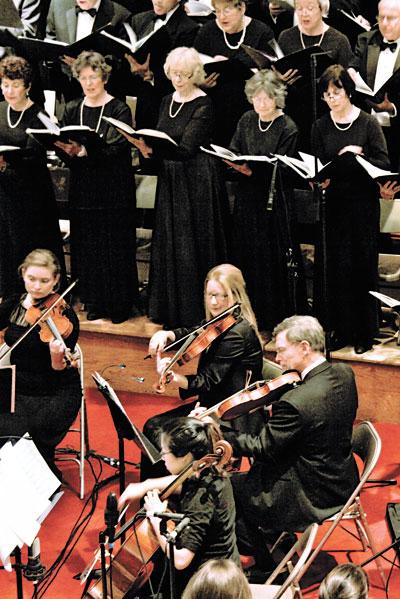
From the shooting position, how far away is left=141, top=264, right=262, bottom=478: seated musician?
517cm

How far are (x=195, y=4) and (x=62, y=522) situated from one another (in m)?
3.80

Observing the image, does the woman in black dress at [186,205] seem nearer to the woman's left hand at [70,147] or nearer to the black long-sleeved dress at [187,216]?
the black long-sleeved dress at [187,216]

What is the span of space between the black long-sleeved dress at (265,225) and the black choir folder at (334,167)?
0.21m

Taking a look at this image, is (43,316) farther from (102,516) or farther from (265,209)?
(265,209)

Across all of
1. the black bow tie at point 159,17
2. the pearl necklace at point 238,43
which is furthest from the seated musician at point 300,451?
the black bow tie at point 159,17

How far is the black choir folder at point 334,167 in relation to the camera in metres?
5.67

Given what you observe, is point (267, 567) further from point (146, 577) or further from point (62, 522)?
point (62, 522)

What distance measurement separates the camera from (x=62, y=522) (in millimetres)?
5340

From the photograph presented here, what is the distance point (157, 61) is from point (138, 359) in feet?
6.51

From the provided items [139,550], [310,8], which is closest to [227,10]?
[310,8]

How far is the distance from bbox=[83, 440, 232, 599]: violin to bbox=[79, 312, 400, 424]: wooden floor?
92.5 inches

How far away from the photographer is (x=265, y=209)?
6.33 meters

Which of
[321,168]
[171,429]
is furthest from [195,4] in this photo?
[171,429]

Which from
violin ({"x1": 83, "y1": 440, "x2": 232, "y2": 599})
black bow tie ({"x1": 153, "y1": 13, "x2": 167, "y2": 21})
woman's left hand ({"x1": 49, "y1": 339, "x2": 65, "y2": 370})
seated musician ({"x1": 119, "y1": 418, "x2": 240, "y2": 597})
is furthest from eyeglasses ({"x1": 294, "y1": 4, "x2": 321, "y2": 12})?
violin ({"x1": 83, "y1": 440, "x2": 232, "y2": 599})
